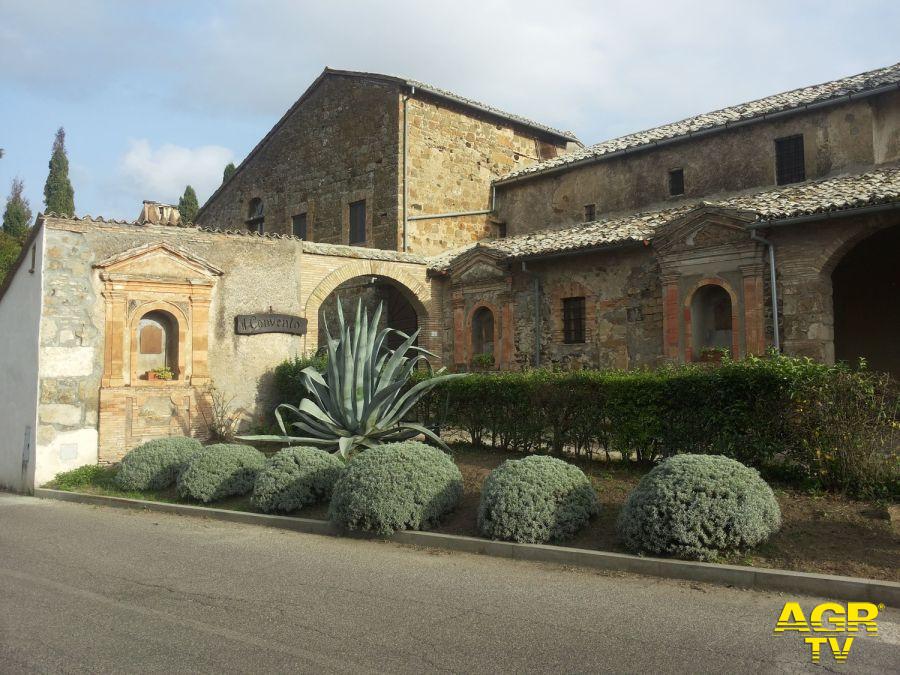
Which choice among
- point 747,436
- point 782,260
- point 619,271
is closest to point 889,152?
point 782,260

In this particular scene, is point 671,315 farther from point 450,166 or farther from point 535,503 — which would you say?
point 450,166

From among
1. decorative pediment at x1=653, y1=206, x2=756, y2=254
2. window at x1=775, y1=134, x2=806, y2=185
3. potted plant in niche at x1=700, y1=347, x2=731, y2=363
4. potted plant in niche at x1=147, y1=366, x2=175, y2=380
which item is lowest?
potted plant in niche at x1=147, y1=366, x2=175, y2=380

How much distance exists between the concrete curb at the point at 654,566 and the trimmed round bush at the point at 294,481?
198 millimetres

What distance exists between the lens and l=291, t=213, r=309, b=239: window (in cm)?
2458

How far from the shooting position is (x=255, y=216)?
85.4 ft

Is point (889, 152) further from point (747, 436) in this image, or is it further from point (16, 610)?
point (16, 610)

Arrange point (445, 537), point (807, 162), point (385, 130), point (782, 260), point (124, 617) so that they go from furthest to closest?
point (385, 130) < point (807, 162) < point (782, 260) < point (445, 537) < point (124, 617)

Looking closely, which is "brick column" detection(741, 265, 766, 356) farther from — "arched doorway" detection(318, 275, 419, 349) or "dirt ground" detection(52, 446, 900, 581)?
"arched doorway" detection(318, 275, 419, 349)

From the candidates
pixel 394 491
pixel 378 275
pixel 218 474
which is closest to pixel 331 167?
pixel 378 275

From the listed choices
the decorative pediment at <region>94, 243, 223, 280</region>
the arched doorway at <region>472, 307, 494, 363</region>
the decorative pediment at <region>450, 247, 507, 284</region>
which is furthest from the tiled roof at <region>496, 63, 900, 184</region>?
the decorative pediment at <region>94, 243, 223, 280</region>

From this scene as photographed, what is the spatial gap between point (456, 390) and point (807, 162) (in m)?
10.3

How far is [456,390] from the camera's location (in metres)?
10.9

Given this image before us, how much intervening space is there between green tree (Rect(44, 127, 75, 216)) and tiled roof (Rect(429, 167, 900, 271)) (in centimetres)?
3481

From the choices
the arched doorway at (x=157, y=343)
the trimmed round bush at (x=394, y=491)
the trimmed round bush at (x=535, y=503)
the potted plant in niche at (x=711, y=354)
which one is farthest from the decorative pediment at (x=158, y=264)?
the potted plant in niche at (x=711, y=354)
